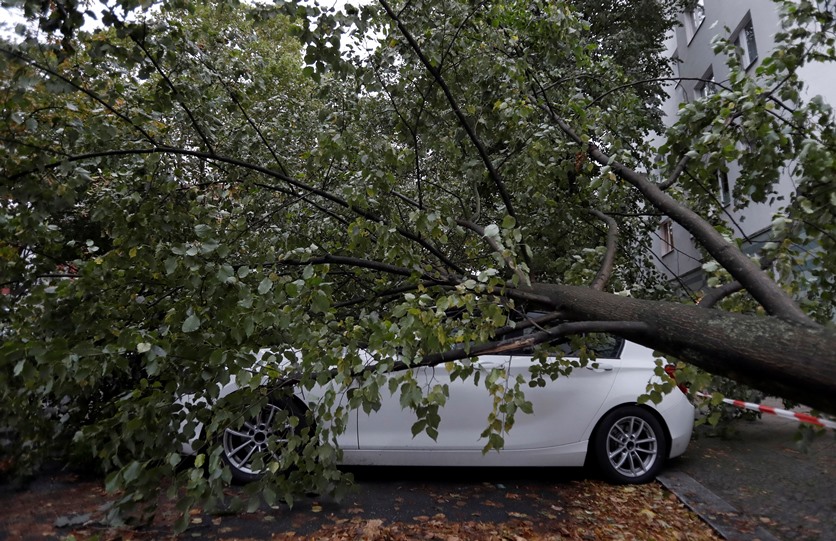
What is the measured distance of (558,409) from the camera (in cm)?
630

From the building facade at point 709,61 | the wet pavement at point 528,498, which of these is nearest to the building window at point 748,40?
the building facade at point 709,61

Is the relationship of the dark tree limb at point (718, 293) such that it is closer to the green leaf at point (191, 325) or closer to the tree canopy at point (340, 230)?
the tree canopy at point (340, 230)

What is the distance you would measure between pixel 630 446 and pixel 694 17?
16.9m

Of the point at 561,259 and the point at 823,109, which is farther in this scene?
the point at 561,259

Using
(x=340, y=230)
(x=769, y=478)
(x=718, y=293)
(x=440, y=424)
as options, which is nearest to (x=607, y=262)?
(x=718, y=293)

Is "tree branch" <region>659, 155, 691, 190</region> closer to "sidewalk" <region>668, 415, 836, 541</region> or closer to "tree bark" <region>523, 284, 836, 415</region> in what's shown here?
"tree bark" <region>523, 284, 836, 415</region>

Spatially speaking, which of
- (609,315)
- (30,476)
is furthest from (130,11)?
(30,476)

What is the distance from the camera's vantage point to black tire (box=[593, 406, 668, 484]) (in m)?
6.36

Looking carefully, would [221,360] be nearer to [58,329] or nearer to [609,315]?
[58,329]

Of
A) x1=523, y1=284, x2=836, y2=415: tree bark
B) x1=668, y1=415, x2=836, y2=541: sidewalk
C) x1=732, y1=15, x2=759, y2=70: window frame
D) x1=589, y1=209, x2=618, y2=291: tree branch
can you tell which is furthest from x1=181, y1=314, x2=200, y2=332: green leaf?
x1=732, y1=15, x2=759, y2=70: window frame

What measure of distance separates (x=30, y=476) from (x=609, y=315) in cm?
496

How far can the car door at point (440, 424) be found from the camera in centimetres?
609

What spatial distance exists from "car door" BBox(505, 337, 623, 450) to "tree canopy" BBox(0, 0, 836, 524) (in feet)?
3.70

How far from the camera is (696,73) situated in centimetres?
1909
